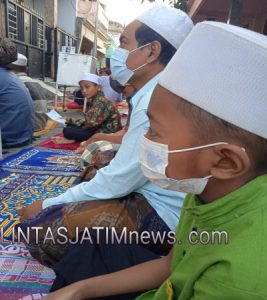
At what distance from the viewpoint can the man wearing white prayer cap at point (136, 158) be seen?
5.30 feet

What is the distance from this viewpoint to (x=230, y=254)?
73 centimetres

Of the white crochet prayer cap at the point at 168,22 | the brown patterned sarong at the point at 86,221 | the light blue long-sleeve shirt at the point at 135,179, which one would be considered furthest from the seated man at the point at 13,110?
the light blue long-sleeve shirt at the point at 135,179

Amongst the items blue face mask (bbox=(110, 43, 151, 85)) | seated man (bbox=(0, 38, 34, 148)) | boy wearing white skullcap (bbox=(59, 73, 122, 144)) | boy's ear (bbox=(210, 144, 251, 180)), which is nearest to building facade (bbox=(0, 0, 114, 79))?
seated man (bbox=(0, 38, 34, 148))

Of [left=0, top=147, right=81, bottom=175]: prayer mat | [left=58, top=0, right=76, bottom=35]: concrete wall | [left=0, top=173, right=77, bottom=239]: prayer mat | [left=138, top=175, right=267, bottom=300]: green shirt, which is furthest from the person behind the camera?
[left=58, top=0, right=76, bottom=35]: concrete wall

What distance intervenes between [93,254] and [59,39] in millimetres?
13088

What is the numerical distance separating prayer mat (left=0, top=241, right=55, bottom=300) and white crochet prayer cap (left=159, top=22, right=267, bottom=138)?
1278 mm

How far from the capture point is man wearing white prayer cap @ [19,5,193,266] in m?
1.62

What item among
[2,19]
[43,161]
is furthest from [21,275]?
[2,19]

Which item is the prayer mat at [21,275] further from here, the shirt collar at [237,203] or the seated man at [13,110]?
the seated man at [13,110]

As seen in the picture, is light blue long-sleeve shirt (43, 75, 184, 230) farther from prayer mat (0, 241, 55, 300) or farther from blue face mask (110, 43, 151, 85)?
prayer mat (0, 241, 55, 300)

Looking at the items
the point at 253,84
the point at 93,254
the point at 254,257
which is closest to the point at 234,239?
the point at 254,257

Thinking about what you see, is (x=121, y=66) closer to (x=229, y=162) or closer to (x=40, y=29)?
(x=229, y=162)

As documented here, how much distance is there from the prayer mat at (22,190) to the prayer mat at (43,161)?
0.66 feet

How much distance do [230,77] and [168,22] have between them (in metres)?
1.17
